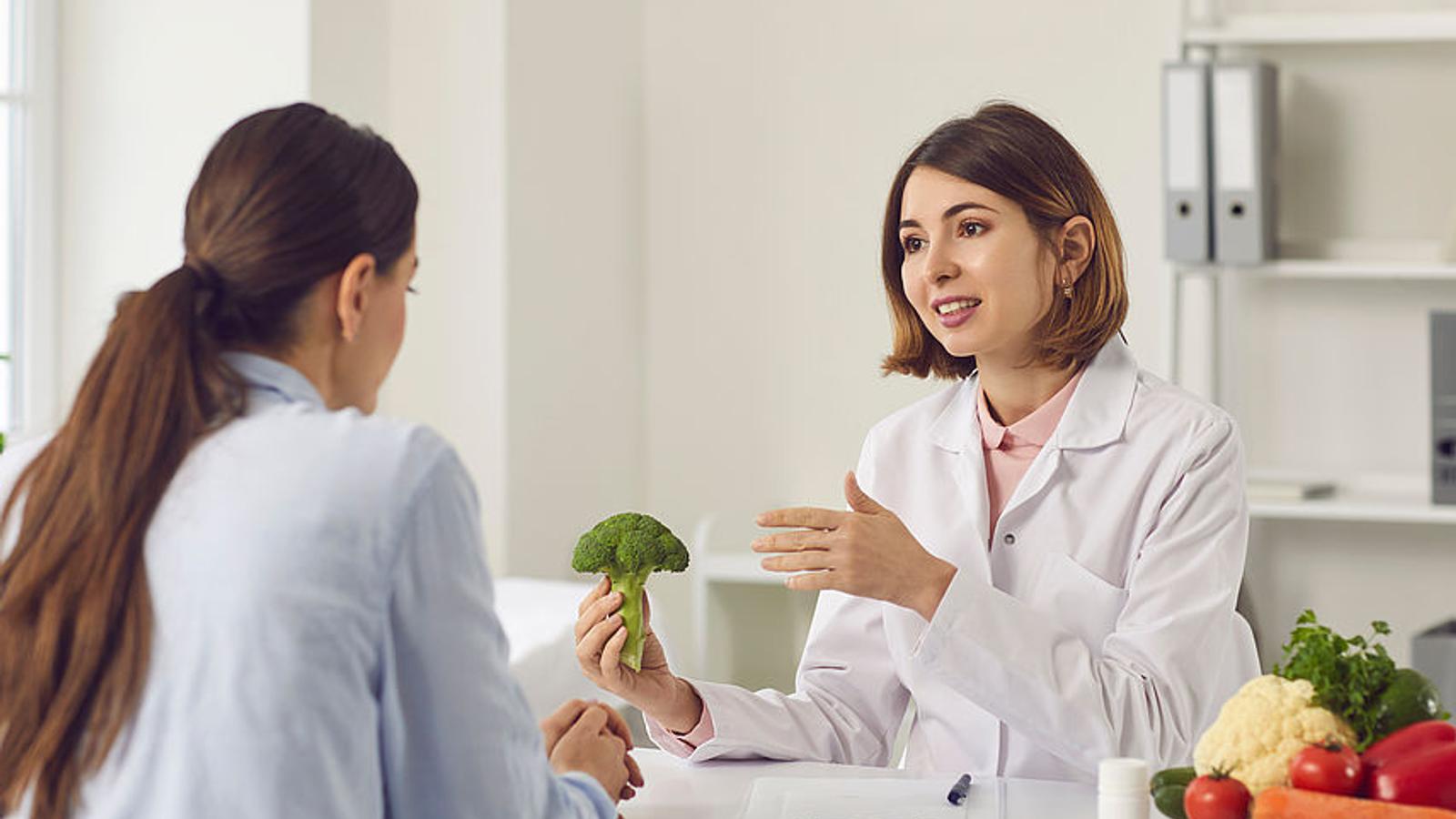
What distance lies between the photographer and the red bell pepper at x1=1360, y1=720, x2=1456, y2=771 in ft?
3.98

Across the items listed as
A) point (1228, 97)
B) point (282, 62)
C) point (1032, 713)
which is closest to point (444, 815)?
point (1032, 713)

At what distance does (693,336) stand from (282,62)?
129 centimetres

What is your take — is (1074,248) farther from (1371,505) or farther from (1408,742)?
(1371,505)

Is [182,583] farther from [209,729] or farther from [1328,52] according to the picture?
[1328,52]

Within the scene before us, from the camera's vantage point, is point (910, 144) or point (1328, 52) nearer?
point (1328, 52)

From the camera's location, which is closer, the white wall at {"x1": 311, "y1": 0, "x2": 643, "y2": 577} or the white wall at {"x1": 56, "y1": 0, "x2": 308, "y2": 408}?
the white wall at {"x1": 56, "y1": 0, "x2": 308, "y2": 408}

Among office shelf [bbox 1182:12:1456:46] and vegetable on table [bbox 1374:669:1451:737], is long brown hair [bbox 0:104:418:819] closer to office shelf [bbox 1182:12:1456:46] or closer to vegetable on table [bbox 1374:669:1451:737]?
vegetable on table [bbox 1374:669:1451:737]

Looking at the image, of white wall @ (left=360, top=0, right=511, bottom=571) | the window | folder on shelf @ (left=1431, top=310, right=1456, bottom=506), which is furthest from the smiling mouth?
the window

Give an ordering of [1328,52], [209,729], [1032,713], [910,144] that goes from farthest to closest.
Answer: [910,144], [1328,52], [1032,713], [209,729]

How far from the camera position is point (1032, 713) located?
163cm

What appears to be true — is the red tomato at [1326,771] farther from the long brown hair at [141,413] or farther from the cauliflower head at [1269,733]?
the long brown hair at [141,413]

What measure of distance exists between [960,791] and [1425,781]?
0.46 m

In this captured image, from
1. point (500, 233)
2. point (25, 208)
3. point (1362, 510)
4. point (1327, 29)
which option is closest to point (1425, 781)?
point (1362, 510)

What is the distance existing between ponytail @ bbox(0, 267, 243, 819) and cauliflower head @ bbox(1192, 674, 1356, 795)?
74cm
